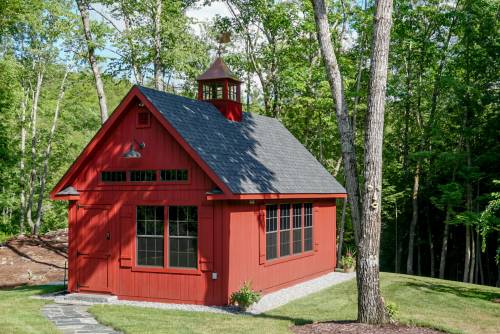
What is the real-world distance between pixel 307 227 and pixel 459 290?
16.8ft

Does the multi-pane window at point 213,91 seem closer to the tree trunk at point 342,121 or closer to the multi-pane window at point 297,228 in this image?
the multi-pane window at point 297,228

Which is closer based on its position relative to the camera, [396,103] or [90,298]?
[90,298]

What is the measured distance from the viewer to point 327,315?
41.3 ft

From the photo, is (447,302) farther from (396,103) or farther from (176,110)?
(396,103)

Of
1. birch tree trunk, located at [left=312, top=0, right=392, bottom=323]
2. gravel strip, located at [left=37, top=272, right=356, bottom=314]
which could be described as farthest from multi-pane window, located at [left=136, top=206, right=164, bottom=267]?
birch tree trunk, located at [left=312, top=0, right=392, bottom=323]

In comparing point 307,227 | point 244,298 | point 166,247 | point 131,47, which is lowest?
point 244,298

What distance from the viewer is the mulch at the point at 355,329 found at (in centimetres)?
987

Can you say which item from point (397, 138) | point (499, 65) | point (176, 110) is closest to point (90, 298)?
point (176, 110)

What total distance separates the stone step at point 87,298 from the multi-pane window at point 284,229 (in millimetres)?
5068

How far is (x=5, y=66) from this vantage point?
2370cm

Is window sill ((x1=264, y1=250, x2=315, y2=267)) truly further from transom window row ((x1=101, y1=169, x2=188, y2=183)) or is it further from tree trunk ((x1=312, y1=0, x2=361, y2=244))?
tree trunk ((x1=312, y1=0, x2=361, y2=244))

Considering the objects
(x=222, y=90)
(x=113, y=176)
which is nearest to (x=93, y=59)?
(x=222, y=90)

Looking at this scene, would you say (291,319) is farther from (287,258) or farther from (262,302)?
(287,258)

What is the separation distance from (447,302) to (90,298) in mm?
9482
